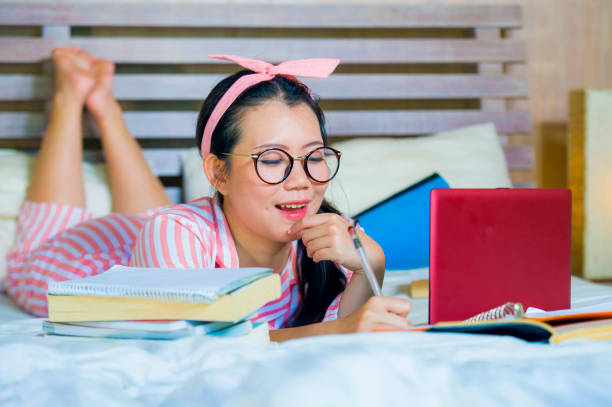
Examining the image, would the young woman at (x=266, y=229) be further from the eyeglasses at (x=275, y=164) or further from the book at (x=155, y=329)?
the book at (x=155, y=329)

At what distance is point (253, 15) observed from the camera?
2.32 metres

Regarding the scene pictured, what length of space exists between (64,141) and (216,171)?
0.92m

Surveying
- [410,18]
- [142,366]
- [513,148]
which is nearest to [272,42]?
[410,18]

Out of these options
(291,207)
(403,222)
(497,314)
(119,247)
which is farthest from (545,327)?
(119,247)

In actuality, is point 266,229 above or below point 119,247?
above

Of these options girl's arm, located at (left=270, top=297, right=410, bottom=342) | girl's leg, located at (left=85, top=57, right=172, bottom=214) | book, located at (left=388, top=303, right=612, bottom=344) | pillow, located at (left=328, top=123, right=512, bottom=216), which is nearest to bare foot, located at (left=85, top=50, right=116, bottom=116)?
girl's leg, located at (left=85, top=57, right=172, bottom=214)

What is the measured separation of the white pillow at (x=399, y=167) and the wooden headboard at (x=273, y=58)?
11.1 inches

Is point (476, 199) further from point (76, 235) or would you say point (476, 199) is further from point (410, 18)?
point (410, 18)

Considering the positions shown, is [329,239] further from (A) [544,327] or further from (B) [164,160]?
(B) [164,160]

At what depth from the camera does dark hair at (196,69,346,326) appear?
1.15 m

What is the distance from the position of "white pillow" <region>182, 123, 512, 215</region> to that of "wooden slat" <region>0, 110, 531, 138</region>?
0.20 meters

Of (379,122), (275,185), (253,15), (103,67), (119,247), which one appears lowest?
(119,247)

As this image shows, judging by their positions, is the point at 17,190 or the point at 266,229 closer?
the point at 266,229

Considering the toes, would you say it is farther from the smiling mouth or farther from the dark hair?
the smiling mouth
